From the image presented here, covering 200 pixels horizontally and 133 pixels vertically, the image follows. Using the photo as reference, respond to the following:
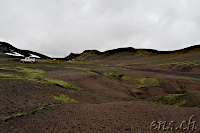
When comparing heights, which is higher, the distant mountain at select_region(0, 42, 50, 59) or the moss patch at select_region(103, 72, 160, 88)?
the distant mountain at select_region(0, 42, 50, 59)

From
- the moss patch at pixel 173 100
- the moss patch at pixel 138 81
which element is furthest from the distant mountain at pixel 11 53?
the moss patch at pixel 173 100

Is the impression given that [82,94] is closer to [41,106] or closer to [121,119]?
[41,106]

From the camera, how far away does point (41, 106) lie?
8453mm

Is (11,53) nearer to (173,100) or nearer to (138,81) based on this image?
(138,81)

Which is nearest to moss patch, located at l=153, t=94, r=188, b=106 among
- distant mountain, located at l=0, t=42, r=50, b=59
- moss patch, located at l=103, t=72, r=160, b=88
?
moss patch, located at l=103, t=72, r=160, b=88

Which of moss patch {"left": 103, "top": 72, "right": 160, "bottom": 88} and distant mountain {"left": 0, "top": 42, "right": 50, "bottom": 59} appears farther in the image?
distant mountain {"left": 0, "top": 42, "right": 50, "bottom": 59}

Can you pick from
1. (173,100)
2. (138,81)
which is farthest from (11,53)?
(173,100)

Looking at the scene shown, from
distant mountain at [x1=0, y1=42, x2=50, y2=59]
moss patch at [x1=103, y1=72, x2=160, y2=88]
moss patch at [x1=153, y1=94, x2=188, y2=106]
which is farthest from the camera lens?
distant mountain at [x1=0, y1=42, x2=50, y2=59]

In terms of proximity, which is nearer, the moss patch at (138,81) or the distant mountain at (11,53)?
the moss patch at (138,81)

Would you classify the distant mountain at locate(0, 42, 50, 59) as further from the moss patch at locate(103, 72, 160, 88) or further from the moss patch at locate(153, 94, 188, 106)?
the moss patch at locate(153, 94, 188, 106)

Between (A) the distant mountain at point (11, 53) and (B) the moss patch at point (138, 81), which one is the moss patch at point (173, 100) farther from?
(A) the distant mountain at point (11, 53)

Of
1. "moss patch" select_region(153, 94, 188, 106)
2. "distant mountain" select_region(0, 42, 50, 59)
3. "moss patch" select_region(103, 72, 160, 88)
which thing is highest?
"distant mountain" select_region(0, 42, 50, 59)

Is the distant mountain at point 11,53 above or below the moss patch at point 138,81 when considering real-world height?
above

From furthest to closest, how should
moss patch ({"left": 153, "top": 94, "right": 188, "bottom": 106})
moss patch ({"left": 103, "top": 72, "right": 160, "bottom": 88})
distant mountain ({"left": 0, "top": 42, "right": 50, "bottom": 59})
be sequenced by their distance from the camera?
distant mountain ({"left": 0, "top": 42, "right": 50, "bottom": 59}), moss patch ({"left": 103, "top": 72, "right": 160, "bottom": 88}), moss patch ({"left": 153, "top": 94, "right": 188, "bottom": 106})
